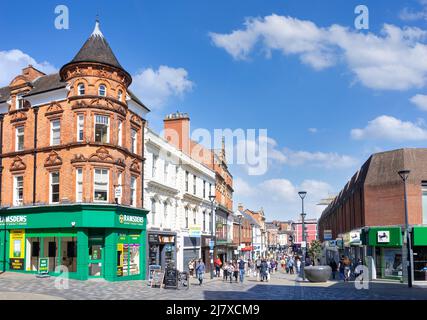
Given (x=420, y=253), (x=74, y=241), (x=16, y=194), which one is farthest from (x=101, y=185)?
(x=420, y=253)

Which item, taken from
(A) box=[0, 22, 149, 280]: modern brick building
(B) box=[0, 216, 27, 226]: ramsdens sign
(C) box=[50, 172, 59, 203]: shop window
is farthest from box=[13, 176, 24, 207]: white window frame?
(C) box=[50, 172, 59, 203]: shop window

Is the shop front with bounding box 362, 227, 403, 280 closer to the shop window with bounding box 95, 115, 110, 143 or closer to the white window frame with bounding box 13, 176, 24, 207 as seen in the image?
the shop window with bounding box 95, 115, 110, 143

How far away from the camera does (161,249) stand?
37.7m

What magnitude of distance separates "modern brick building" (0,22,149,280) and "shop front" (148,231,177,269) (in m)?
1.65

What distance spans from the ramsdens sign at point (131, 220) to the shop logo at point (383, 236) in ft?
57.4

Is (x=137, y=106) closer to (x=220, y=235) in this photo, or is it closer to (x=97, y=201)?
(x=97, y=201)

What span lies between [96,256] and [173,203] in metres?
11.4

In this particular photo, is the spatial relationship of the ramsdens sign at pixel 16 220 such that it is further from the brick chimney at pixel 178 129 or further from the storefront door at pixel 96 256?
the brick chimney at pixel 178 129

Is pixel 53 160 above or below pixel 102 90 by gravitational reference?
below

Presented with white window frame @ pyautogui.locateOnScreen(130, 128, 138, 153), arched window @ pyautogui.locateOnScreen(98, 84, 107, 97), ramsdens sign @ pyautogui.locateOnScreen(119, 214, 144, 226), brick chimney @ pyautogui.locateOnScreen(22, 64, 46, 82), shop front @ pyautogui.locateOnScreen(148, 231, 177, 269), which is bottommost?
shop front @ pyautogui.locateOnScreen(148, 231, 177, 269)

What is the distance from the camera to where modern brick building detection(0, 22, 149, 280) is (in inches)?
1163

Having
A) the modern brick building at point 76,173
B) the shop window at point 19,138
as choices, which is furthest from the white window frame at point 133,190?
the shop window at point 19,138

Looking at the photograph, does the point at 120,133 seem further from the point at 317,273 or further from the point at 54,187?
the point at 317,273

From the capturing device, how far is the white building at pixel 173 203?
35.8m
